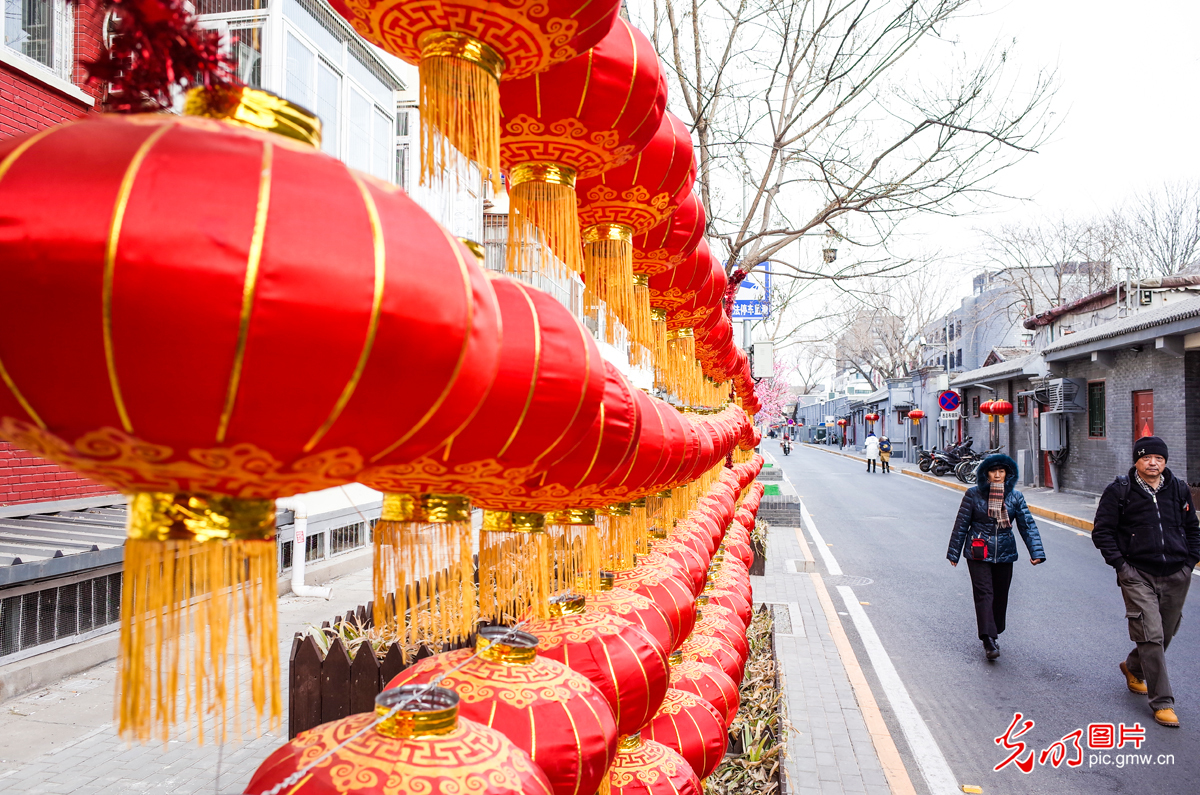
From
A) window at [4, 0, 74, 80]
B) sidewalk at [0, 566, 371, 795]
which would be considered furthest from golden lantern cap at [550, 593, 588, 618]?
window at [4, 0, 74, 80]

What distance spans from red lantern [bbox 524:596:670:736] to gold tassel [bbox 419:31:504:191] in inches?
47.7

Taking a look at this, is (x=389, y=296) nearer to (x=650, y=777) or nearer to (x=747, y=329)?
(x=650, y=777)

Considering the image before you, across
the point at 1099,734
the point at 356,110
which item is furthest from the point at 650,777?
the point at 356,110

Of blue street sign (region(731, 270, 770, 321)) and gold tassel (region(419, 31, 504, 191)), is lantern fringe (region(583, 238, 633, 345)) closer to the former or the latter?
gold tassel (region(419, 31, 504, 191))

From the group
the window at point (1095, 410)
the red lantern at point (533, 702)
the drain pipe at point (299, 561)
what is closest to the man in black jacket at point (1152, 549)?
the red lantern at point (533, 702)

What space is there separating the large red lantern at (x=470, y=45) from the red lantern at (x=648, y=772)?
1900 mm

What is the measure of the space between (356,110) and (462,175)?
8.40m

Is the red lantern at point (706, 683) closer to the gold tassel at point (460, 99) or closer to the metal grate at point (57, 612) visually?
the gold tassel at point (460, 99)

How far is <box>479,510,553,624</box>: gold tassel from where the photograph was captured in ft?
5.73

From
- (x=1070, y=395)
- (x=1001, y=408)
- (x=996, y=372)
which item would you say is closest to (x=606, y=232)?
(x=1070, y=395)

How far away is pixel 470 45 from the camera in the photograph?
54.9 inches

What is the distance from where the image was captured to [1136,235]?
29125 millimetres

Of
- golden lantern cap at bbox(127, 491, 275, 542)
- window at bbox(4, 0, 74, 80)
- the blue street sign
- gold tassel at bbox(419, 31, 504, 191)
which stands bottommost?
golden lantern cap at bbox(127, 491, 275, 542)

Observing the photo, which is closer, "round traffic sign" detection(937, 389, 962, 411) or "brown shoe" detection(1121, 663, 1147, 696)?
"brown shoe" detection(1121, 663, 1147, 696)
